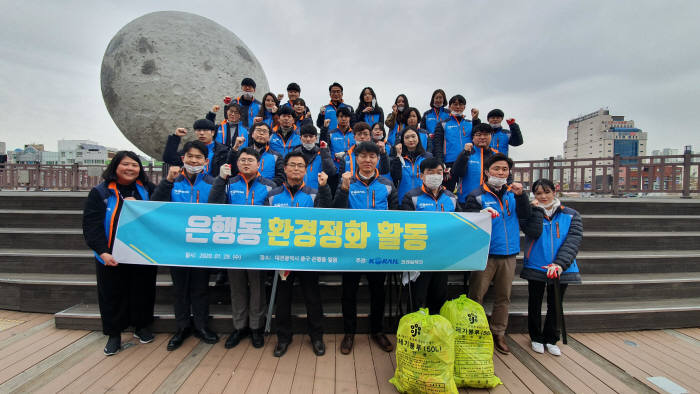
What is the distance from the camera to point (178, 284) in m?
3.18

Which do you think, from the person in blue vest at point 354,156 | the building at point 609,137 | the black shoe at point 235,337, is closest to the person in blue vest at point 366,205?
the person in blue vest at point 354,156

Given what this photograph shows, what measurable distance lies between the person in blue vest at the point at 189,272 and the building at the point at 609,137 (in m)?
88.2

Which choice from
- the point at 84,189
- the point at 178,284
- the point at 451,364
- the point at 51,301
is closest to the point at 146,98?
the point at 51,301

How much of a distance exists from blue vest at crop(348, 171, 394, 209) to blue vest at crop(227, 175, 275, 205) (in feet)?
3.21

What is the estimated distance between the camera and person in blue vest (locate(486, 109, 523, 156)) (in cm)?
450

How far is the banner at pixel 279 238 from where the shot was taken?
2.97 m

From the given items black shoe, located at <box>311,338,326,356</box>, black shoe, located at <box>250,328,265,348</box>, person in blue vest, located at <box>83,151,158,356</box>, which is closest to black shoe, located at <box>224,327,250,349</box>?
black shoe, located at <box>250,328,265,348</box>

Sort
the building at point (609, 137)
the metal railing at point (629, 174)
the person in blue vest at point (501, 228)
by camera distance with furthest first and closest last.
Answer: the building at point (609, 137), the metal railing at point (629, 174), the person in blue vest at point (501, 228)

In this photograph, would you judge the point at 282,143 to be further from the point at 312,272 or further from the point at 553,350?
the point at 553,350

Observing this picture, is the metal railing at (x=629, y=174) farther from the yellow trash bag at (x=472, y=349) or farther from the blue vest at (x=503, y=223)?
the yellow trash bag at (x=472, y=349)

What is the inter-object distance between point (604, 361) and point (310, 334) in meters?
3.17

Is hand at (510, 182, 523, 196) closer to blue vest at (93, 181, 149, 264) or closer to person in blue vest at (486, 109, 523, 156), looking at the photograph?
person in blue vest at (486, 109, 523, 156)

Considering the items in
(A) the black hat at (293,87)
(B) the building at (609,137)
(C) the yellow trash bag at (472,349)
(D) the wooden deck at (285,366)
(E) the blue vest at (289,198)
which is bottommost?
(D) the wooden deck at (285,366)

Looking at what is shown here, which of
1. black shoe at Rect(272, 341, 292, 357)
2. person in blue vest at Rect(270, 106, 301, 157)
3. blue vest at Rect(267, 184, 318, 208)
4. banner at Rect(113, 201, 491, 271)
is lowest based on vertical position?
black shoe at Rect(272, 341, 292, 357)
